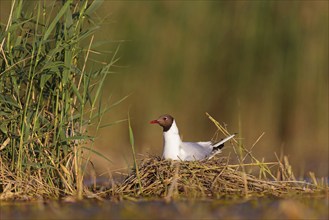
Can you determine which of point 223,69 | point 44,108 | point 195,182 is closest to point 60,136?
point 44,108

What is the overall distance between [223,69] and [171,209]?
6.78 meters

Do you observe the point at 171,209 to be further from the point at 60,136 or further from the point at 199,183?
the point at 60,136

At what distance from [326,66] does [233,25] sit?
1.36 metres

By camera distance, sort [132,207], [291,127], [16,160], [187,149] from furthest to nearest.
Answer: [291,127] → [187,149] → [16,160] → [132,207]

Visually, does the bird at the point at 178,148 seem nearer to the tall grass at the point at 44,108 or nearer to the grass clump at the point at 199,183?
the grass clump at the point at 199,183

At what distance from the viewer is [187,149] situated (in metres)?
10.7

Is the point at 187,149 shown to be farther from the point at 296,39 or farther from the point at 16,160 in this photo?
the point at 296,39

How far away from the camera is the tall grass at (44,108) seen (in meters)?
9.56

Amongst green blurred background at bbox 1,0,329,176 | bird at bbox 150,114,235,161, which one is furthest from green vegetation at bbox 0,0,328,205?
green blurred background at bbox 1,0,329,176

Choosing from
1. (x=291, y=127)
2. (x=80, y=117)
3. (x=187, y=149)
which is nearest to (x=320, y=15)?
(x=291, y=127)

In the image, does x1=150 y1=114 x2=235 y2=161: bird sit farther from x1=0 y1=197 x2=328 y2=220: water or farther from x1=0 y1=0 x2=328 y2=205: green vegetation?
x1=0 y1=197 x2=328 y2=220: water

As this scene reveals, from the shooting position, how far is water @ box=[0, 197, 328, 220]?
27.3 feet

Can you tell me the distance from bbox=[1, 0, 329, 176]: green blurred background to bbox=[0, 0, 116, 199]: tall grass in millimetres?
4547

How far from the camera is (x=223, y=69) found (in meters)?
15.2
